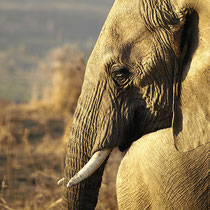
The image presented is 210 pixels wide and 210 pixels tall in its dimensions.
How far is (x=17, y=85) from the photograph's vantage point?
19.3 m

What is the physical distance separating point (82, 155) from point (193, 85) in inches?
23.6

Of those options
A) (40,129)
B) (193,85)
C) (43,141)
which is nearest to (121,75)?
(193,85)

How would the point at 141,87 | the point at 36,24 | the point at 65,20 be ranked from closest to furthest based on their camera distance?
the point at 141,87 < the point at 36,24 < the point at 65,20

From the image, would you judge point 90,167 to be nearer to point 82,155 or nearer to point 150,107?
point 82,155

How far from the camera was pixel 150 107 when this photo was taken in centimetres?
282

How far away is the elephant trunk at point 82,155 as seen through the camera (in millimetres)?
2842

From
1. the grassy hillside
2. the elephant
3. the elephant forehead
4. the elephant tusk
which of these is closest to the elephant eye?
the elephant

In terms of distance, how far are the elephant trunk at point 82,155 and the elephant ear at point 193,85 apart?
14.8 inches

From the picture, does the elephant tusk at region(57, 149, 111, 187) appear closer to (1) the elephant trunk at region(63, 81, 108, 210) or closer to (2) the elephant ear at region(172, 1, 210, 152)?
(1) the elephant trunk at region(63, 81, 108, 210)

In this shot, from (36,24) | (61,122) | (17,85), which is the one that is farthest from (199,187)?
(36,24)

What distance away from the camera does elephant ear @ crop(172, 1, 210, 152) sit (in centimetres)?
259

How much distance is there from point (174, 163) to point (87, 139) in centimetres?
42

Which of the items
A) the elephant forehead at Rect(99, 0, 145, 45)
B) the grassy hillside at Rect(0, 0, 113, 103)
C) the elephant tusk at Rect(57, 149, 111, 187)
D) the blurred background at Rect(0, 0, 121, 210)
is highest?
the elephant forehead at Rect(99, 0, 145, 45)

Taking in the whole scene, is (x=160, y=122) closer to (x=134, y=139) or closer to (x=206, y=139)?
(x=134, y=139)
